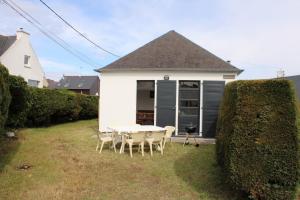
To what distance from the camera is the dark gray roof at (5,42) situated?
2509cm

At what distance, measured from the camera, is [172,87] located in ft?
41.7

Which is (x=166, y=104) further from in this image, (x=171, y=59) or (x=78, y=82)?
(x=78, y=82)

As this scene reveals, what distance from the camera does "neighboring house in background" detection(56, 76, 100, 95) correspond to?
4956cm

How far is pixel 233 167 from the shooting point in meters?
4.85

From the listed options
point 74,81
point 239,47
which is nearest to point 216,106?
point 239,47

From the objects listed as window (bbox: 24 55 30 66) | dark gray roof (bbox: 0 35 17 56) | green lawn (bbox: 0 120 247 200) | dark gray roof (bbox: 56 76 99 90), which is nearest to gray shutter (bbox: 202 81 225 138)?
green lawn (bbox: 0 120 247 200)

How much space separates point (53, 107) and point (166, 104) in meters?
5.82

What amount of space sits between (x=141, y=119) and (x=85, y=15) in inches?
215

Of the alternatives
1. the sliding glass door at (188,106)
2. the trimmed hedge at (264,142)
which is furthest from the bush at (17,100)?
the trimmed hedge at (264,142)

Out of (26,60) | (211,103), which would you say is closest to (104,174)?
(211,103)

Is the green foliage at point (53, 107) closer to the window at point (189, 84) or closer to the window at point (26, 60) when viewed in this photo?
the window at point (189, 84)

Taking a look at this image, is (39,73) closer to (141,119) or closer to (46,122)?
(46,122)

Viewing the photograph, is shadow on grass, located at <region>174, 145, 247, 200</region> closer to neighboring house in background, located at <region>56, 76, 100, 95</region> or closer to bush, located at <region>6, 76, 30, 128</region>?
bush, located at <region>6, 76, 30, 128</region>

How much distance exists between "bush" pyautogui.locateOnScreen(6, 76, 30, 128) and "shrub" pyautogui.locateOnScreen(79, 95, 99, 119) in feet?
25.5
